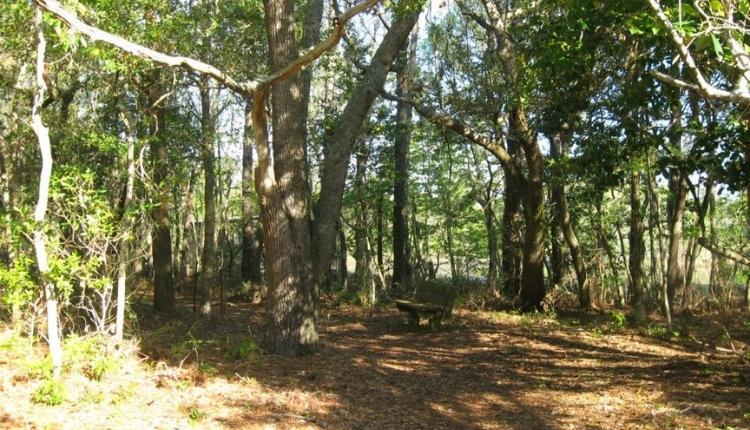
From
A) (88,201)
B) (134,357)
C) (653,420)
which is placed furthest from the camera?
(134,357)

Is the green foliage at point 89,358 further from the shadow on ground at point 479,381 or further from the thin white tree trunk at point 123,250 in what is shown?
the shadow on ground at point 479,381

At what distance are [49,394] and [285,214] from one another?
4133 millimetres

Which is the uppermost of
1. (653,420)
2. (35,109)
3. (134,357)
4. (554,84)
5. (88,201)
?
(554,84)

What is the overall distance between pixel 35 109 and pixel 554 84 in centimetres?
693

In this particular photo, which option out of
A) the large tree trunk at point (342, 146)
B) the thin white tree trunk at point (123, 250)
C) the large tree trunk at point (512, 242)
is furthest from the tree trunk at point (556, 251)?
the thin white tree trunk at point (123, 250)

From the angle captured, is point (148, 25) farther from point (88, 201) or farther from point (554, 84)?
point (554, 84)

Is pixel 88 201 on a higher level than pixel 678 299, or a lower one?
higher

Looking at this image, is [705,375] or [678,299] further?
[678,299]

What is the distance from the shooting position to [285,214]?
9.50 meters

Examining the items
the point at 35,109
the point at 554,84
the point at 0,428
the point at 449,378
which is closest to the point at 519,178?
the point at 554,84

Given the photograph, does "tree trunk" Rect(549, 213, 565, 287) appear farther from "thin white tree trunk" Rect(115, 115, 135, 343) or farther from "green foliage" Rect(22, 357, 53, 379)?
"green foliage" Rect(22, 357, 53, 379)

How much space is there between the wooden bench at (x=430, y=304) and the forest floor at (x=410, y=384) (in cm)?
86

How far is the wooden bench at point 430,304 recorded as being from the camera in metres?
12.9

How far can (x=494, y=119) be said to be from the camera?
13.1m
